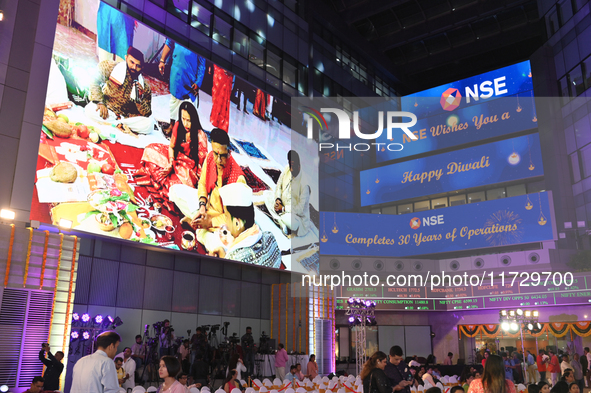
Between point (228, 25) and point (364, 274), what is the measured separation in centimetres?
1570

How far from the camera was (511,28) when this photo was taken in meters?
32.5

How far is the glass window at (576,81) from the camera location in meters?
23.5

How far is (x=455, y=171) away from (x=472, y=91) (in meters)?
6.08

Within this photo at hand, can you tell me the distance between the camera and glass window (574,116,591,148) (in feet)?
74.7

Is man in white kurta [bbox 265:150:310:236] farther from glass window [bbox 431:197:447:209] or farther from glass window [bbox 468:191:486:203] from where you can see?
glass window [bbox 468:191:486:203]

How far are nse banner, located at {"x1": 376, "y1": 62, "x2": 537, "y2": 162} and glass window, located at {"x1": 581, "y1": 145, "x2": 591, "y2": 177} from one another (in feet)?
20.4

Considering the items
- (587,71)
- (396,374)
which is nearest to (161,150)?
(396,374)

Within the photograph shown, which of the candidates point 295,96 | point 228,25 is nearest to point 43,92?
point 228,25

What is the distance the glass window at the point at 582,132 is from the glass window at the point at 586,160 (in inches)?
13.5

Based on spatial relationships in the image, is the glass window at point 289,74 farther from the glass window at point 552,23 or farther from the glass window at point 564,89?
the glass window at point 552,23

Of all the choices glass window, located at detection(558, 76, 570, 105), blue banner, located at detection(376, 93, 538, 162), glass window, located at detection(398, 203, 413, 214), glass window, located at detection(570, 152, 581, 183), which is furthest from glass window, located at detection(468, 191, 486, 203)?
glass window, located at detection(558, 76, 570, 105)

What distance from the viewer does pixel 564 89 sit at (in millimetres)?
25266

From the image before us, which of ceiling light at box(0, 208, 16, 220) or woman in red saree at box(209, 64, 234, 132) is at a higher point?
woman in red saree at box(209, 64, 234, 132)

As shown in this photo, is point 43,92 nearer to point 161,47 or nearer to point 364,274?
point 161,47
